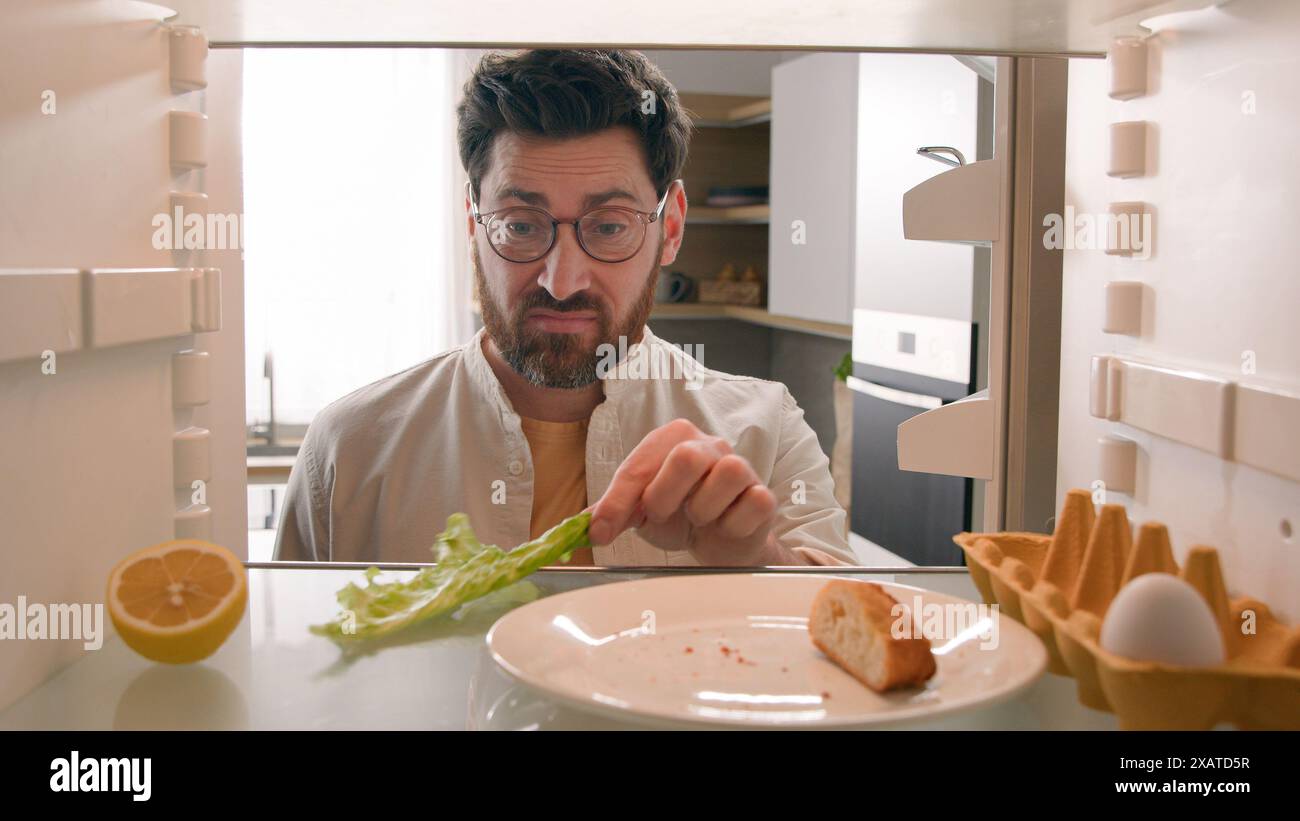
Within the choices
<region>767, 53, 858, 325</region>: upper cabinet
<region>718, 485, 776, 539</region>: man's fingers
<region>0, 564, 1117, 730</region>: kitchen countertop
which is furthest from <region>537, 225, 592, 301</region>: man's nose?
<region>767, 53, 858, 325</region>: upper cabinet

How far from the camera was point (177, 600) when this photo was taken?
0.55 metres

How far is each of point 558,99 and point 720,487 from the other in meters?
0.73

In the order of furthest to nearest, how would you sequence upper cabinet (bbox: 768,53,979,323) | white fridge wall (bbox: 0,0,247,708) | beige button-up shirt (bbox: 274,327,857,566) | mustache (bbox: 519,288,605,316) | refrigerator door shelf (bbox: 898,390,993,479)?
1. upper cabinet (bbox: 768,53,979,323)
2. mustache (bbox: 519,288,605,316)
3. beige button-up shirt (bbox: 274,327,857,566)
4. refrigerator door shelf (bbox: 898,390,993,479)
5. white fridge wall (bbox: 0,0,247,708)

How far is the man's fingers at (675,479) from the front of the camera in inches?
26.6

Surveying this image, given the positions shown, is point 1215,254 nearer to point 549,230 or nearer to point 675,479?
point 675,479

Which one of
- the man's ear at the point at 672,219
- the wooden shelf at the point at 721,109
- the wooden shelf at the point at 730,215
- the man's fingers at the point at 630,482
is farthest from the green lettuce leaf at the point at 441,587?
the wooden shelf at the point at 721,109

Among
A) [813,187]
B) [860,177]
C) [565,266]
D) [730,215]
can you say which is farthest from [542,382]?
[730,215]

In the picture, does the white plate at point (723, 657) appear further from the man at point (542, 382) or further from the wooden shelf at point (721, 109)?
the wooden shelf at point (721, 109)

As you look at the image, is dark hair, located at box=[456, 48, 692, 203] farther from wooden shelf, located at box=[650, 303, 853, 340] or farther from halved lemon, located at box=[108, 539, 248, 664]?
wooden shelf, located at box=[650, 303, 853, 340]

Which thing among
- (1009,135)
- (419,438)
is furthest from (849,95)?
(1009,135)

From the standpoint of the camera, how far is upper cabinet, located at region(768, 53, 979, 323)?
1738mm

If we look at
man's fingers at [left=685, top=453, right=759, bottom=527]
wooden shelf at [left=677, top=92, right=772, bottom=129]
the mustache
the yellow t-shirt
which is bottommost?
the yellow t-shirt

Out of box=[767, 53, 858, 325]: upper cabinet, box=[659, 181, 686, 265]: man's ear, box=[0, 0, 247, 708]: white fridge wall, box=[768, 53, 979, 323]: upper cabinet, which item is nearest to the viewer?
box=[0, 0, 247, 708]: white fridge wall
